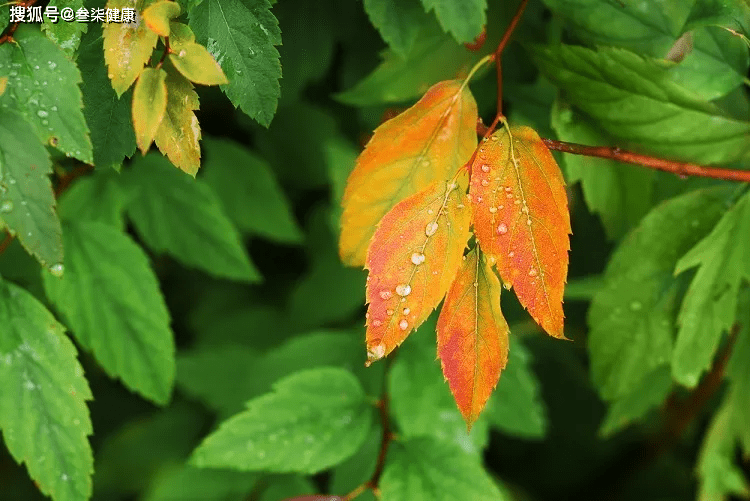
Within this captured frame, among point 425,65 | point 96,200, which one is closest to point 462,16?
point 425,65

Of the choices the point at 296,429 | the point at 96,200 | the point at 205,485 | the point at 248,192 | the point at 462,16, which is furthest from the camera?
the point at 248,192

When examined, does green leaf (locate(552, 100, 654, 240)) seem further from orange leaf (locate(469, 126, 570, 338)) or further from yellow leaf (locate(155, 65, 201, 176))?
yellow leaf (locate(155, 65, 201, 176))

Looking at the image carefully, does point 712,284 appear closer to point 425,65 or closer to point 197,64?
point 425,65

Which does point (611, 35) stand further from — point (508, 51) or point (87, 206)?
point (87, 206)

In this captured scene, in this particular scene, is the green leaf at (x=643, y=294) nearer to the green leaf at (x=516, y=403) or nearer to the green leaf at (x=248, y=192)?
the green leaf at (x=516, y=403)

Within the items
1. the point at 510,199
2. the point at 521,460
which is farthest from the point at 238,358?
the point at 510,199

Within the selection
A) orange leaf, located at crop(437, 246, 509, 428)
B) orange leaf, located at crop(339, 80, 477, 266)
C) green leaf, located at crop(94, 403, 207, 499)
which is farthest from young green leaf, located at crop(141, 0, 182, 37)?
green leaf, located at crop(94, 403, 207, 499)

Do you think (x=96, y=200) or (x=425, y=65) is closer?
(x=425, y=65)
